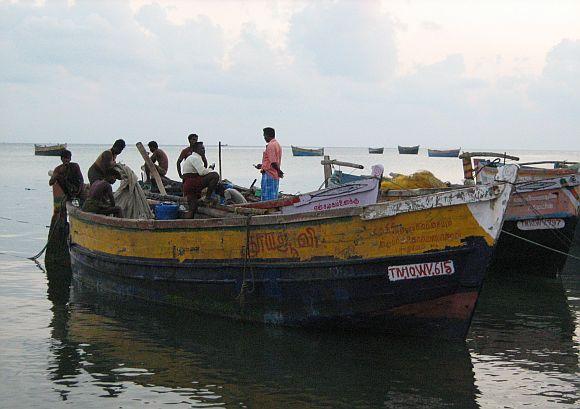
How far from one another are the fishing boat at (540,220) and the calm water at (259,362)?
9.04 ft

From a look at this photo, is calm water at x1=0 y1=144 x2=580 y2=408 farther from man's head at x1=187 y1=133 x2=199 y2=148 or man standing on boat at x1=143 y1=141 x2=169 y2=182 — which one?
man standing on boat at x1=143 y1=141 x2=169 y2=182

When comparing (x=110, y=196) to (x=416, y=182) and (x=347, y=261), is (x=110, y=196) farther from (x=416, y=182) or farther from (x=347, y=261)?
(x=416, y=182)

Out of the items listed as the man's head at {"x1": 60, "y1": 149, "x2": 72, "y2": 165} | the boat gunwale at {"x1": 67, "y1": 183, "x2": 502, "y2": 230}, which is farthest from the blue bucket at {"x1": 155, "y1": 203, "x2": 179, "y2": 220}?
the man's head at {"x1": 60, "y1": 149, "x2": 72, "y2": 165}

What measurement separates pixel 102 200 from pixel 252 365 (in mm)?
4871

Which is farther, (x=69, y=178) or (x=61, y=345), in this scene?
(x=69, y=178)

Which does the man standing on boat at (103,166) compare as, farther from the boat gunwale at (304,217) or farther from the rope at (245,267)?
the rope at (245,267)

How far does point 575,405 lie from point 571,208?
740 cm

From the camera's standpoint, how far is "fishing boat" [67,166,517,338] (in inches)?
330

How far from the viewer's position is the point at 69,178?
47.1 feet

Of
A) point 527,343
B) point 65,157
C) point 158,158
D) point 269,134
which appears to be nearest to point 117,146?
point 65,157

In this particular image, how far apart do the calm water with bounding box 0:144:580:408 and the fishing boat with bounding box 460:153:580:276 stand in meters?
2.75

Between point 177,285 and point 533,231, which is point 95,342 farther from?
point 533,231

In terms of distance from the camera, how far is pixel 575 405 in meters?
7.29

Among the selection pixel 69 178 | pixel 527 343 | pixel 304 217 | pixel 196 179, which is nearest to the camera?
pixel 304 217
